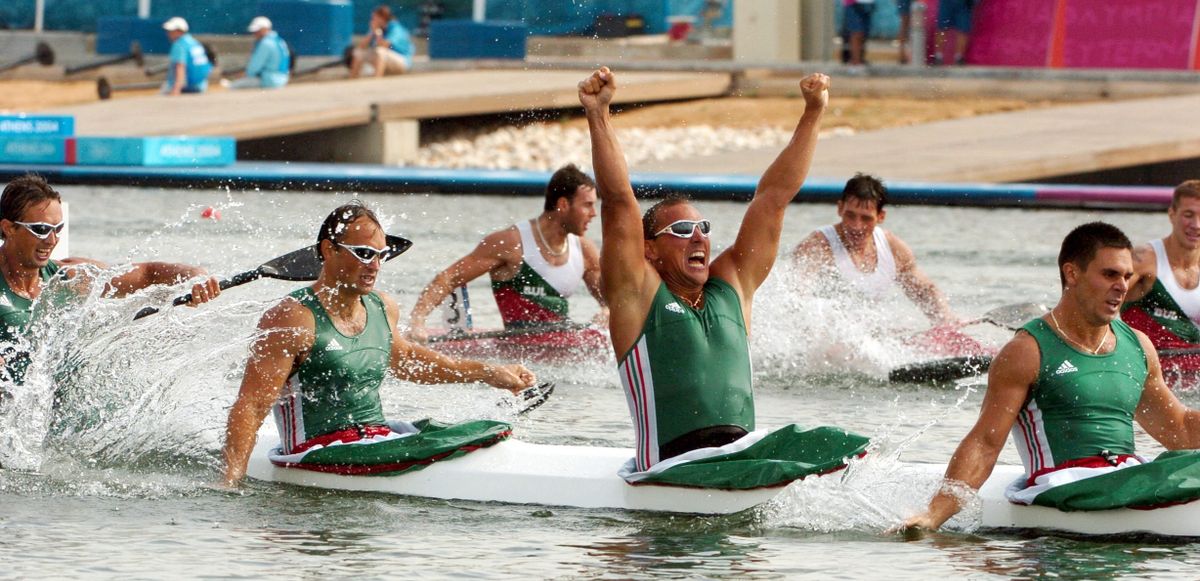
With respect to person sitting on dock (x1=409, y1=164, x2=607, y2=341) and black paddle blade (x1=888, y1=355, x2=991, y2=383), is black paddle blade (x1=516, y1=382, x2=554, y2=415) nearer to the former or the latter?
person sitting on dock (x1=409, y1=164, x2=607, y2=341)

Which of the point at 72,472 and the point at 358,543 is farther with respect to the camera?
the point at 72,472

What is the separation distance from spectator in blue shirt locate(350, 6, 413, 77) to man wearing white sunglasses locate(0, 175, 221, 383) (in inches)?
723

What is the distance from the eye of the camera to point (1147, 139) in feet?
60.2

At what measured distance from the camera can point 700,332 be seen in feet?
19.2

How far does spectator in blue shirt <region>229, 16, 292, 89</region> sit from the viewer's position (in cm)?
2405

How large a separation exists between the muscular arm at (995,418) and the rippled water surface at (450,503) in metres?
0.26

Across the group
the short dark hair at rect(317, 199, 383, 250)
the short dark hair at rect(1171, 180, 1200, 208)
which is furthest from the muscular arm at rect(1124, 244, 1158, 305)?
the short dark hair at rect(317, 199, 383, 250)

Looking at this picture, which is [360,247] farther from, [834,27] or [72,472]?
[834,27]

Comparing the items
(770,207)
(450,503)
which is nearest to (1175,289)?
(770,207)

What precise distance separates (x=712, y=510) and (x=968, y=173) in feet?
39.9

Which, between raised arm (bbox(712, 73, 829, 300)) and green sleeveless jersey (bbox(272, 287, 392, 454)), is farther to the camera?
green sleeveless jersey (bbox(272, 287, 392, 454))

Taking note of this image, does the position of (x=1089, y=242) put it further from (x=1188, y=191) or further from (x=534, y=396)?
(x=1188, y=191)

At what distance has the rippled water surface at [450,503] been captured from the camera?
5.62m

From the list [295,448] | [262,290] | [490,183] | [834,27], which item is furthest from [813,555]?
[834,27]
